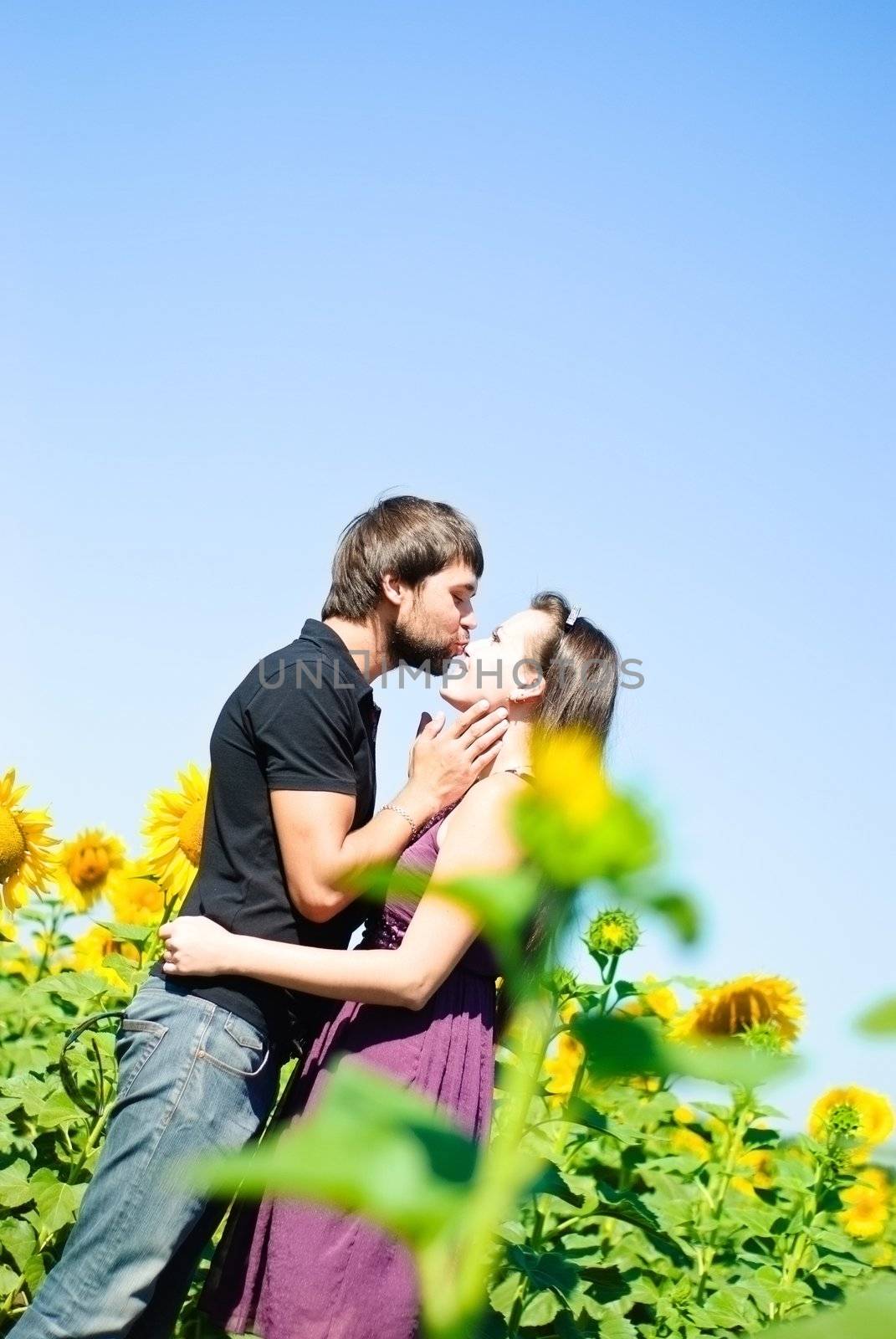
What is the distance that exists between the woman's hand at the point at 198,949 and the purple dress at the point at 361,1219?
0.25 meters

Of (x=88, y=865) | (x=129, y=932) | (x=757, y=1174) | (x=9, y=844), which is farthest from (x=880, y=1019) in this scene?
(x=88, y=865)

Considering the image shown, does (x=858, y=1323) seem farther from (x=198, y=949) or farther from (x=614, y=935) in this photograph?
(x=614, y=935)

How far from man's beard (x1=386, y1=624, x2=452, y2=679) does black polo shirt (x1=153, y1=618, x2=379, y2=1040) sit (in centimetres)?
33

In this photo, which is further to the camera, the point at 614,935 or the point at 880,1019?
the point at 614,935

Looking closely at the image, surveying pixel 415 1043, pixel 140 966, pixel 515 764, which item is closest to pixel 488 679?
pixel 515 764

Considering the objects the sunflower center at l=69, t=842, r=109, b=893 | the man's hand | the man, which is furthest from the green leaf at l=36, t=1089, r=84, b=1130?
the sunflower center at l=69, t=842, r=109, b=893

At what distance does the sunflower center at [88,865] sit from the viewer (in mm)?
4371

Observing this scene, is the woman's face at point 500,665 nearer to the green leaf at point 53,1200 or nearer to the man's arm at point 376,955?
the man's arm at point 376,955

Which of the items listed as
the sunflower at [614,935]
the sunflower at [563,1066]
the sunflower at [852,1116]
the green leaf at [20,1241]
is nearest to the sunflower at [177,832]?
the green leaf at [20,1241]

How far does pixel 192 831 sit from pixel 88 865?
1143 mm

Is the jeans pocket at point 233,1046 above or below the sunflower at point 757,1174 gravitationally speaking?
below

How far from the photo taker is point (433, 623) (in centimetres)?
312

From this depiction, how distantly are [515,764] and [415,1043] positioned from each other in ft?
1.76

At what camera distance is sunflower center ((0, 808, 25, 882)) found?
12.0ft
